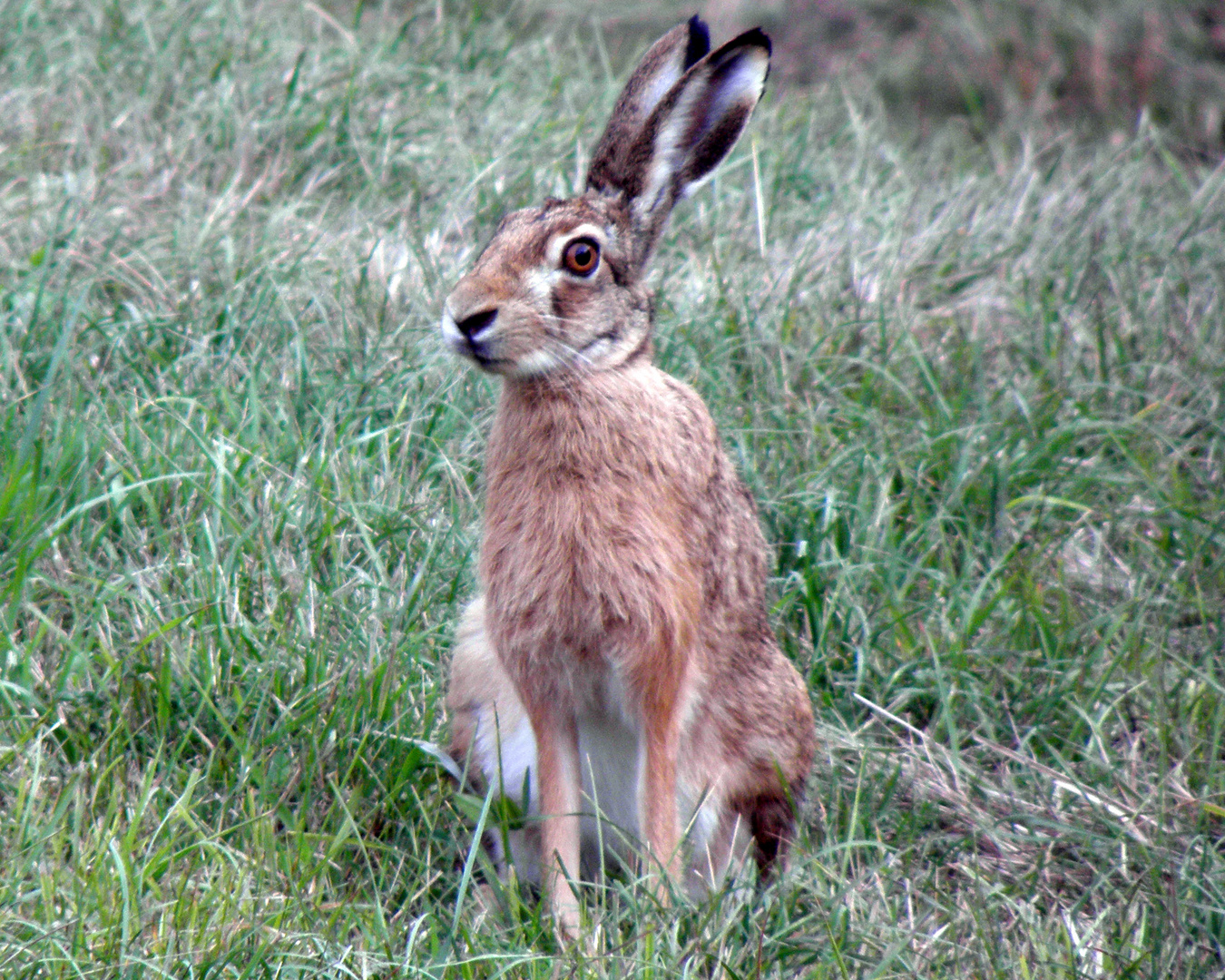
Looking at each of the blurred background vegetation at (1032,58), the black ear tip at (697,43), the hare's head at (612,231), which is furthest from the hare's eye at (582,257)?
the blurred background vegetation at (1032,58)

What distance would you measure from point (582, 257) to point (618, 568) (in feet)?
2.35

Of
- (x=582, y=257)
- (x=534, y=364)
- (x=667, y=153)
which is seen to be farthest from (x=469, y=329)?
(x=667, y=153)

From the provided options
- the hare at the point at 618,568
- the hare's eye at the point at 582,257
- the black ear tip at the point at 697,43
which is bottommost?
the hare at the point at 618,568

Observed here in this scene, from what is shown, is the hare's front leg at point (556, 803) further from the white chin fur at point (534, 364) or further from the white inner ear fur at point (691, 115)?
the white inner ear fur at point (691, 115)

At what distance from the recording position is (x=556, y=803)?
126 inches

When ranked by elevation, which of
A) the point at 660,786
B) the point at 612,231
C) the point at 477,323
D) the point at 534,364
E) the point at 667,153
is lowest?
the point at 660,786

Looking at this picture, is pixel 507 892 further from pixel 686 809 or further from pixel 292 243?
pixel 292 243

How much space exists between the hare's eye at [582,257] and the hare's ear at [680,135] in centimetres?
22

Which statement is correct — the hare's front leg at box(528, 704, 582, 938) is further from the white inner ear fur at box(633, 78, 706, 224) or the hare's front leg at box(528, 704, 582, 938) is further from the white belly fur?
the white inner ear fur at box(633, 78, 706, 224)

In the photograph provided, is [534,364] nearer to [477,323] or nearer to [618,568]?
[477,323]

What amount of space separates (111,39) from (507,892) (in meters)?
4.30

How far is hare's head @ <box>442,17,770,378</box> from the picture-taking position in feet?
10.4

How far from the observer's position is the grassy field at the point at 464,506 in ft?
9.96

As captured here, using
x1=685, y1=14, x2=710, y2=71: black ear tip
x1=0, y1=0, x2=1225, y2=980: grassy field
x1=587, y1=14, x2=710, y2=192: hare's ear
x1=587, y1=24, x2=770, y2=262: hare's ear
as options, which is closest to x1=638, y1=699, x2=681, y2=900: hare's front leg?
x1=0, y1=0, x2=1225, y2=980: grassy field
